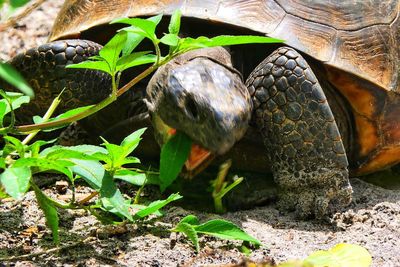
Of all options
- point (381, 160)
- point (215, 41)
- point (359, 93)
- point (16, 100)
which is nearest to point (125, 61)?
point (215, 41)

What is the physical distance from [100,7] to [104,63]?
5.85ft

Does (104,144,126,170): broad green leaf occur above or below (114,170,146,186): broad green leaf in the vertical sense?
above

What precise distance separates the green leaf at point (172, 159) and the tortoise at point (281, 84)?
2.6 inches

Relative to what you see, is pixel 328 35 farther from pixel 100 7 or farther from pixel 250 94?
pixel 100 7

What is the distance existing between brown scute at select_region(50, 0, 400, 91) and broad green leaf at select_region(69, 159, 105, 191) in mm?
1516

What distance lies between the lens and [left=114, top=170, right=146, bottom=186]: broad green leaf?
3.34m

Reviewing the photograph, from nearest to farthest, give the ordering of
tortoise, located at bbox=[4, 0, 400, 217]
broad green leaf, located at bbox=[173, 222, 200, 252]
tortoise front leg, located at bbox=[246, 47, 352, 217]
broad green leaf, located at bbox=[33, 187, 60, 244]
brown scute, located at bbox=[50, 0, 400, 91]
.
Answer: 1. broad green leaf, located at bbox=[33, 187, 60, 244]
2. broad green leaf, located at bbox=[173, 222, 200, 252]
3. tortoise, located at bbox=[4, 0, 400, 217]
4. tortoise front leg, located at bbox=[246, 47, 352, 217]
5. brown scute, located at bbox=[50, 0, 400, 91]

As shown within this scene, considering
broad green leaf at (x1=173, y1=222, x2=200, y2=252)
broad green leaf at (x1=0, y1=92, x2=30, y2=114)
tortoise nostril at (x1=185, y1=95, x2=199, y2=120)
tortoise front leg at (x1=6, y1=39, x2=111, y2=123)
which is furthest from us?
tortoise front leg at (x1=6, y1=39, x2=111, y2=123)

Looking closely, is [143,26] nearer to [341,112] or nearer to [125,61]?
[125,61]

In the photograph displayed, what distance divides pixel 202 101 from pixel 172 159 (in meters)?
0.28

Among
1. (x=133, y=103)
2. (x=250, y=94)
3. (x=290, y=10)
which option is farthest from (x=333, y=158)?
(x=133, y=103)

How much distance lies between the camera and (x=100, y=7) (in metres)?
4.79

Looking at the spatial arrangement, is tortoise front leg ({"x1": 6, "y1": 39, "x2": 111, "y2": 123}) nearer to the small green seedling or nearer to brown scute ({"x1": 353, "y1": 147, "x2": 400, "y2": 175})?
the small green seedling

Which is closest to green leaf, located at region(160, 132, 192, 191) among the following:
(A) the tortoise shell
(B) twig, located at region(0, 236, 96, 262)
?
(B) twig, located at region(0, 236, 96, 262)
